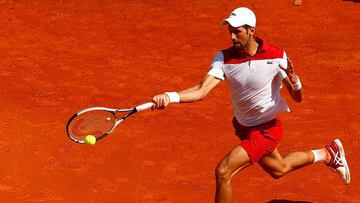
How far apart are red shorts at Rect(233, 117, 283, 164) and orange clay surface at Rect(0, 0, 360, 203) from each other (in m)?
1.12

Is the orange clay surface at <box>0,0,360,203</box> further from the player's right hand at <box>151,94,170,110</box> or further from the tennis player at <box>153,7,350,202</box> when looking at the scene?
the player's right hand at <box>151,94,170,110</box>

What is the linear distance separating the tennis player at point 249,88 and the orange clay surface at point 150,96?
1.18 m

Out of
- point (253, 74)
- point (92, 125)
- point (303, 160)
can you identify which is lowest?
point (303, 160)

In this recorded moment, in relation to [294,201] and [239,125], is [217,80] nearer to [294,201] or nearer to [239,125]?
[239,125]

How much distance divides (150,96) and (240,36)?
4.01 meters

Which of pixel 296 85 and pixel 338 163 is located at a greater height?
pixel 296 85

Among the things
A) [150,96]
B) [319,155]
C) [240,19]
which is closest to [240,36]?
[240,19]

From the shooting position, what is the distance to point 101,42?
39.9ft

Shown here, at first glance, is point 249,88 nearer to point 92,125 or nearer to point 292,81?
point 292,81

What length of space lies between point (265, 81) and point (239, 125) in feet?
1.95

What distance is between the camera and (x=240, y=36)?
6.20 metres

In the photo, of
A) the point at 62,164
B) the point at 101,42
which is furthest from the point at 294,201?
the point at 101,42

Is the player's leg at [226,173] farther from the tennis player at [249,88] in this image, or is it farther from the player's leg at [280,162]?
the player's leg at [280,162]

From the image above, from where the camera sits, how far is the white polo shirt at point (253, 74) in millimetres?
6297
